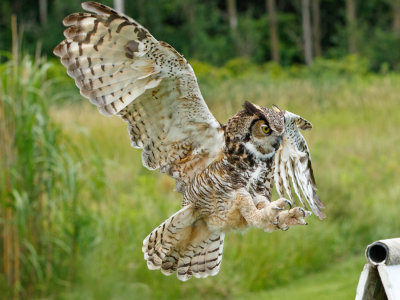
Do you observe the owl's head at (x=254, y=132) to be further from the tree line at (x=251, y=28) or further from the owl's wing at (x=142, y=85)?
the tree line at (x=251, y=28)

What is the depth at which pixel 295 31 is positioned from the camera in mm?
34812

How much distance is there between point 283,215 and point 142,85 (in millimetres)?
859

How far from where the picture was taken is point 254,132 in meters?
2.98

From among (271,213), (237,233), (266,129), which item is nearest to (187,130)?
(266,129)

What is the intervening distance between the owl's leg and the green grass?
3.22m

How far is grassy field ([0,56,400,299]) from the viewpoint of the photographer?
6656mm

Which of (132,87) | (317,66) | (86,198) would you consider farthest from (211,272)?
(317,66)

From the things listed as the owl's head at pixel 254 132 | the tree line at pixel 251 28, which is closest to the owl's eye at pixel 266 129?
the owl's head at pixel 254 132

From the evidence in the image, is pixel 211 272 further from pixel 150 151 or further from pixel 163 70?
pixel 163 70

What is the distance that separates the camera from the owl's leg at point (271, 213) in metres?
2.59

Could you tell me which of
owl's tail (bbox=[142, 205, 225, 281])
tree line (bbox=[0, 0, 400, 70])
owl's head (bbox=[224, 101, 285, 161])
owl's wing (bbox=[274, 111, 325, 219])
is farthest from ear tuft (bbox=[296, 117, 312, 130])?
tree line (bbox=[0, 0, 400, 70])

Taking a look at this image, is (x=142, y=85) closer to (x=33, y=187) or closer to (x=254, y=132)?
(x=254, y=132)

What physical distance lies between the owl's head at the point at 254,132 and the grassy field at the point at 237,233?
310 cm

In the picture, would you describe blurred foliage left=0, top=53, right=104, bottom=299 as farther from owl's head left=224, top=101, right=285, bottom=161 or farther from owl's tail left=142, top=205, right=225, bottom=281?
owl's head left=224, top=101, right=285, bottom=161
